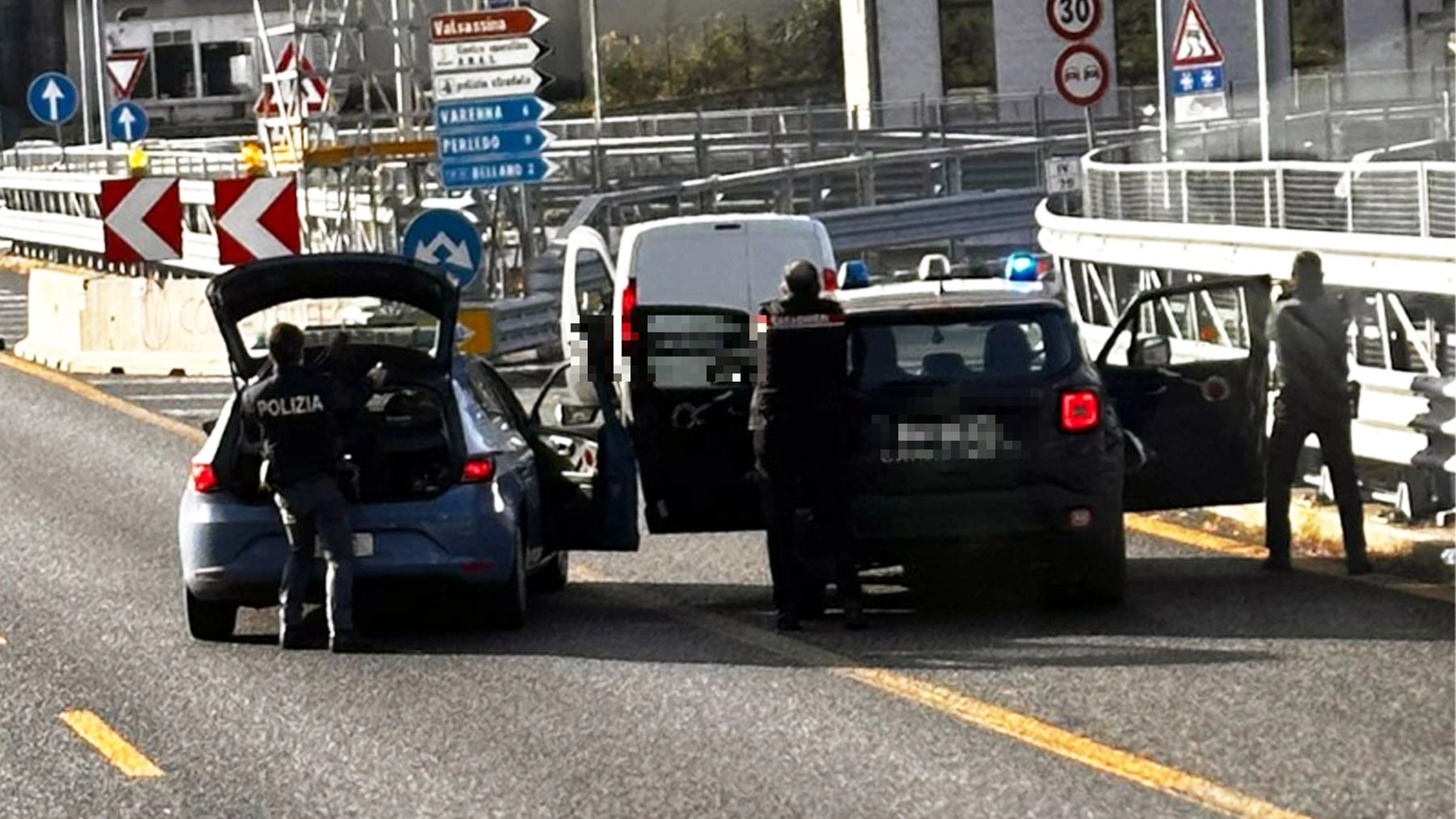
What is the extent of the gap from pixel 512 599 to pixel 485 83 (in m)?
14.9

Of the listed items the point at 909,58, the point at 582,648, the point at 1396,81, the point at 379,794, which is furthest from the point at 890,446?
the point at 909,58

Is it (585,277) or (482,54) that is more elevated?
(482,54)

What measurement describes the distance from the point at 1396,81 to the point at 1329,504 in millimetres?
41872

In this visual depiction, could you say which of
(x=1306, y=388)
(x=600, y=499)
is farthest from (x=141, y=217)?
(x=1306, y=388)

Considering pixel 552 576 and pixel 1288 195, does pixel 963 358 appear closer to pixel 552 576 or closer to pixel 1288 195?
pixel 552 576

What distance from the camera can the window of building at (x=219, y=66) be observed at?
96375 millimetres

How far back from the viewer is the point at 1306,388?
15.7 metres

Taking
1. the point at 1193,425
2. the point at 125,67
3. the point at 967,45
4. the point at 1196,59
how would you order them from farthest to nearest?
the point at 967,45
the point at 125,67
the point at 1196,59
the point at 1193,425

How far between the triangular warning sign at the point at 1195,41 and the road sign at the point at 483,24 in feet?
27.0

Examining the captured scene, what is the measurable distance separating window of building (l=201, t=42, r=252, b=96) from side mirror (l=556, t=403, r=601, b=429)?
7618 centimetres

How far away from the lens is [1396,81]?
2271 inches

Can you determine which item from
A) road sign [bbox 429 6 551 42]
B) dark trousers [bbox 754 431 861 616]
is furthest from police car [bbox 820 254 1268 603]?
road sign [bbox 429 6 551 42]

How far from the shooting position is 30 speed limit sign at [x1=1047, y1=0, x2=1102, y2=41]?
33.5 m

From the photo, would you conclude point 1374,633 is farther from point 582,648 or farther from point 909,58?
point 909,58
